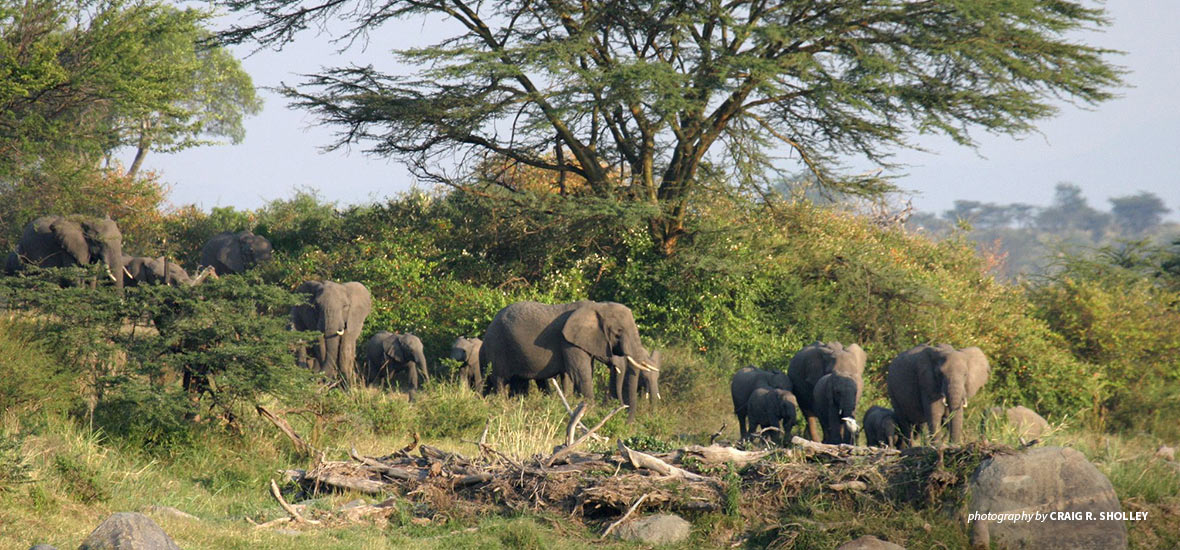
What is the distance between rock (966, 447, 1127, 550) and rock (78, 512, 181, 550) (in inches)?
239

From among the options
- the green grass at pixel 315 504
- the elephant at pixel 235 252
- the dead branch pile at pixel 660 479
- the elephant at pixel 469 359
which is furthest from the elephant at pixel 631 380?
the elephant at pixel 235 252

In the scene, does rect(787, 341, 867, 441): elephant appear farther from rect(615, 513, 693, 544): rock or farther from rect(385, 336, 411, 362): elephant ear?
rect(385, 336, 411, 362): elephant ear

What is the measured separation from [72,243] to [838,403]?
16212 mm

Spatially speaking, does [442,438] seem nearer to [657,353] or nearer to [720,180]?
[657,353]

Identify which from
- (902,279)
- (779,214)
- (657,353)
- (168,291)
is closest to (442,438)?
(168,291)

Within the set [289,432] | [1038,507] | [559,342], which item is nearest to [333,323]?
[559,342]

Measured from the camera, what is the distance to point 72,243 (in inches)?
869

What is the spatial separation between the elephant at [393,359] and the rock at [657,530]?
8.10 metres

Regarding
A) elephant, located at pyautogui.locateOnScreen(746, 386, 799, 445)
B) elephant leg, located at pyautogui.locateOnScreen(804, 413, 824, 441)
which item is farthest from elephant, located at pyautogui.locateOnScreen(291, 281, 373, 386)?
elephant leg, located at pyautogui.locateOnScreen(804, 413, 824, 441)

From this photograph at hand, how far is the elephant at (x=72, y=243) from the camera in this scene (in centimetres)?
2200

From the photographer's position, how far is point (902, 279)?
66.4 ft

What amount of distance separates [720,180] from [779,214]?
149cm

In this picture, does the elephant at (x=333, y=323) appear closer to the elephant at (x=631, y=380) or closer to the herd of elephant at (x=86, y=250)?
the elephant at (x=631, y=380)

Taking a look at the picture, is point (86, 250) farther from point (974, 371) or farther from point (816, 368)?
point (974, 371)
